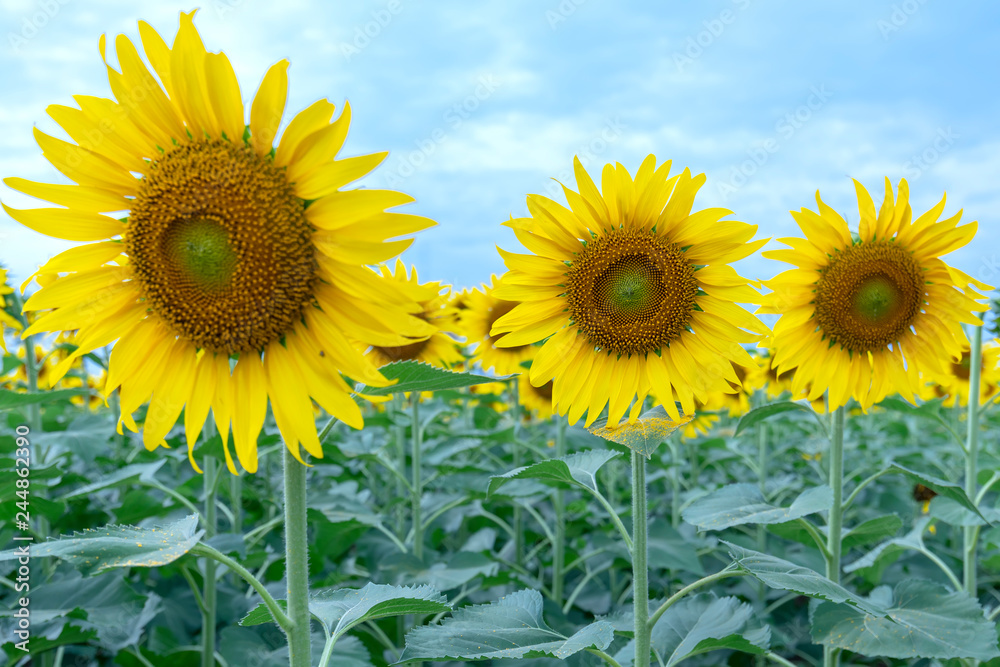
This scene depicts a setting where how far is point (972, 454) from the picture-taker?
3.78 m

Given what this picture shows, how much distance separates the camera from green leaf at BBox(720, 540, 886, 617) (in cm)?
186

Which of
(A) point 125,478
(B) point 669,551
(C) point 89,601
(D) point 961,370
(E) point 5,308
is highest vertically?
(E) point 5,308

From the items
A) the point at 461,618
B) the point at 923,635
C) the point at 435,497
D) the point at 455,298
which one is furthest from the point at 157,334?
the point at 455,298

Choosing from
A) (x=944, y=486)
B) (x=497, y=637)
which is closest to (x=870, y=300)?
(x=944, y=486)

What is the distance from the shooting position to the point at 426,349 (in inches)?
196

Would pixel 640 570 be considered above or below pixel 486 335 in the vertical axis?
below

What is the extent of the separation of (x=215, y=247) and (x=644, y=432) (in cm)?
126

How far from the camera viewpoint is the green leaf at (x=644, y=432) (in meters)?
2.02

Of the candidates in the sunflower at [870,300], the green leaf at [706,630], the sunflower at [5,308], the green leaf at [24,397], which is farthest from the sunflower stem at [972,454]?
the sunflower at [5,308]

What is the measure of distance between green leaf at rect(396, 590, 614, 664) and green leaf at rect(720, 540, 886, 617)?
451 mm

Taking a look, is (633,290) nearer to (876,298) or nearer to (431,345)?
(876,298)

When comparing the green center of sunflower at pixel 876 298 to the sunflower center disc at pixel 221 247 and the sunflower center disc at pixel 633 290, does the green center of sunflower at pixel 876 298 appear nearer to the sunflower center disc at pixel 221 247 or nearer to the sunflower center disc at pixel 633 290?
the sunflower center disc at pixel 633 290

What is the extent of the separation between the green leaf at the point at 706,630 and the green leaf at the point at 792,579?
25 centimetres

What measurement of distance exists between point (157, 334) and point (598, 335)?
142 cm
